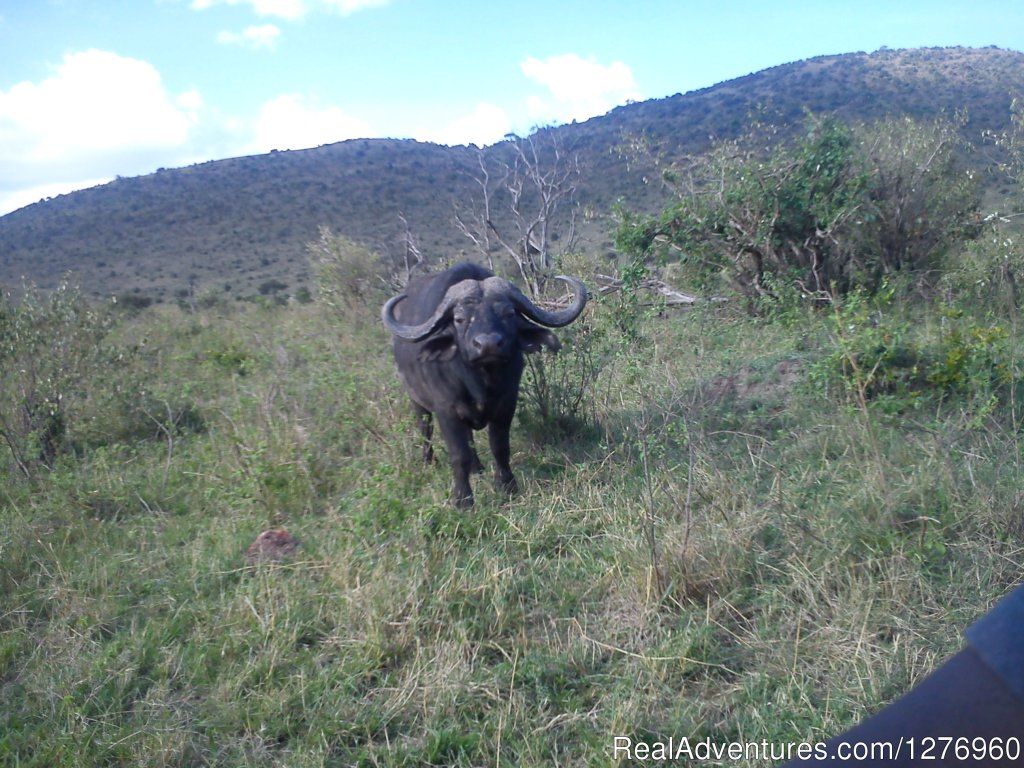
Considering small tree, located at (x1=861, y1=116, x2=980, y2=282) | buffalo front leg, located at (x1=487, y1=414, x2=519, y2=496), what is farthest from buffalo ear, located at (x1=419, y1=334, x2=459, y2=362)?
small tree, located at (x1=861, y1=116, x2=980, y2=282)

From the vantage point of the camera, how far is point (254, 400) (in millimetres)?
6574

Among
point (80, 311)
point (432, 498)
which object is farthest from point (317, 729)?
point (80, 311)

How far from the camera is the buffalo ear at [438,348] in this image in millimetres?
5465

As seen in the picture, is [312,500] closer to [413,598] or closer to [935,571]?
[413,598]

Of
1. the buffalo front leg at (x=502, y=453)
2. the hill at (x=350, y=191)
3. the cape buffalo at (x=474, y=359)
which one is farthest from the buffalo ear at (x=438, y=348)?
the hill at (x=350, y=191)

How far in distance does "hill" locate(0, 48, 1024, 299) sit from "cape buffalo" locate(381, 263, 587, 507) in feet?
54.8

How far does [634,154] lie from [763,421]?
20.5ft

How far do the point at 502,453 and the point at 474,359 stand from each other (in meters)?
0.84

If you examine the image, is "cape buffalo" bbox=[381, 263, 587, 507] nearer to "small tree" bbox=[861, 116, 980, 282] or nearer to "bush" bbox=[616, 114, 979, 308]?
"bush" bbox=[616, 114, 979, 308]

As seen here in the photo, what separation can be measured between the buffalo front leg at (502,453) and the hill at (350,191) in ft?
55.5

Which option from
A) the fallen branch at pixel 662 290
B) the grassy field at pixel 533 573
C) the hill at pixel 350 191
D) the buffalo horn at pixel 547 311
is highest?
the hill at pixel 350 191

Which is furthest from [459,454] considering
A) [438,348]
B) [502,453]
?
[438,348]

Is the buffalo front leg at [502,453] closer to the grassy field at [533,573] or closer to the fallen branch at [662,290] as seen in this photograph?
the grassy field at [533,573]

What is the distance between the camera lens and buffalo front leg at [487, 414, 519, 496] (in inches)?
217
